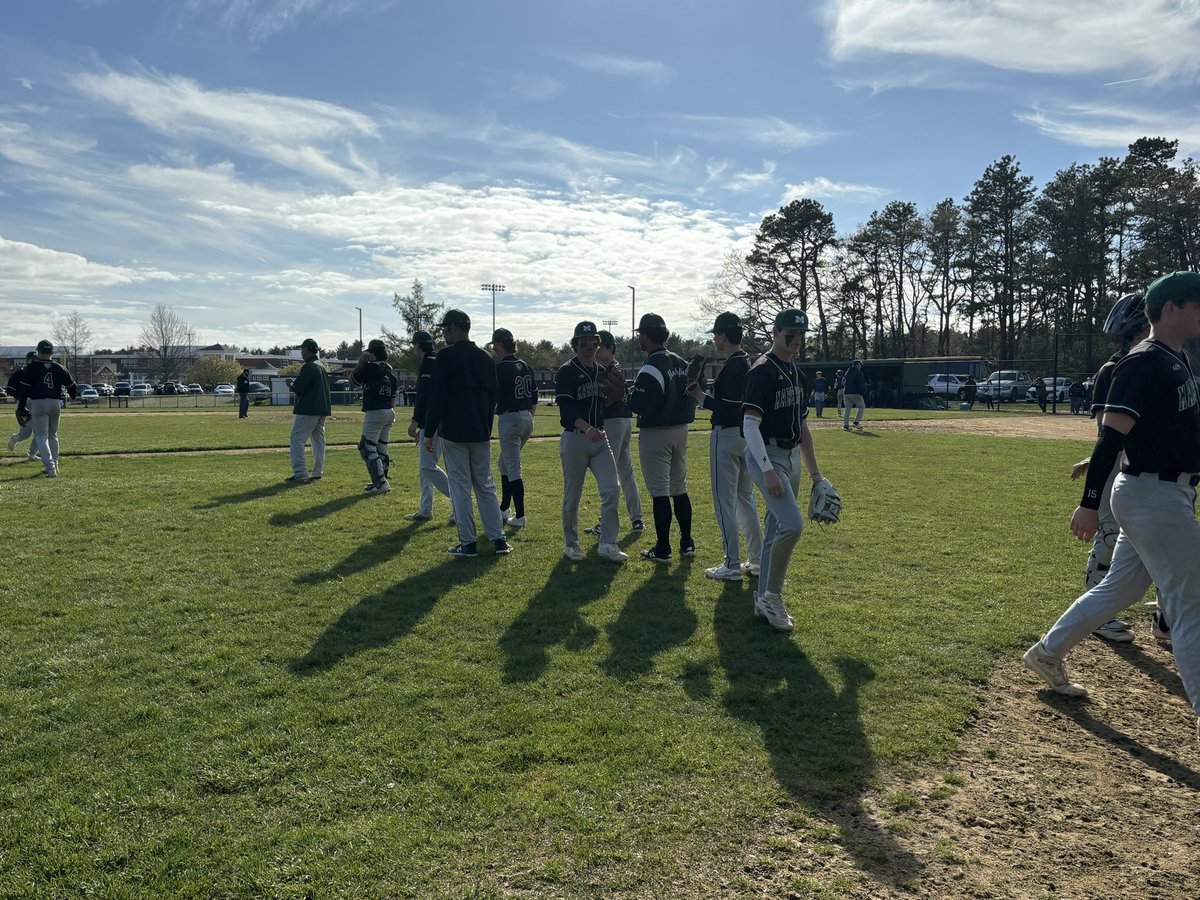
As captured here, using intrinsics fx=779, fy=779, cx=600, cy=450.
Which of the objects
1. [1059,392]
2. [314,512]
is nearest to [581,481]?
[314,512]

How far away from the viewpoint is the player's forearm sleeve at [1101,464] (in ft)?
11.4

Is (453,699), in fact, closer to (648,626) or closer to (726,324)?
(648,626)

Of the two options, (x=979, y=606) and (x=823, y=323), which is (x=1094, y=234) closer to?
(x=823, y=323)

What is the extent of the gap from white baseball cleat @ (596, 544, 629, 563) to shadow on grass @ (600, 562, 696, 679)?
529 mm

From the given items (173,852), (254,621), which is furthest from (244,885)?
(254,621)

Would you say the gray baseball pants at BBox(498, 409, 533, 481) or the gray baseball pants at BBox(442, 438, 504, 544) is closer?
the gray baseball pants at BBox(442, 438, 504, 544)

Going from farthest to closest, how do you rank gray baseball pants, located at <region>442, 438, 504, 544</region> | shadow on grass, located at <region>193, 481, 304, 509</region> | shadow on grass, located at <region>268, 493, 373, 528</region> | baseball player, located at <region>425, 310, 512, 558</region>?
shadow on grass, located at <region>193, 481, 304, 509</region> < shadow on grass, located at <region>268, 493, 373, 528</region> < gray baseball pants, located at <region>442, 438, 504, 544</region> < baseball player, located at <region>425, 310, 512, 558</region>

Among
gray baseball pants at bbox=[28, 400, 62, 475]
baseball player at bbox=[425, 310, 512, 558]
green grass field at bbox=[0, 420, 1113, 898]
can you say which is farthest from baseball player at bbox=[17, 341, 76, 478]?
baseball player at bbox=[425, 310, 512, 558]

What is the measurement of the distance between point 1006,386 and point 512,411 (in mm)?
38703

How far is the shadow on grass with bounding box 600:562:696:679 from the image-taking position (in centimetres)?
456

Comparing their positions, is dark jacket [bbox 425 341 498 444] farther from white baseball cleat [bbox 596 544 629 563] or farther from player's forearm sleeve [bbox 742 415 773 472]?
player's forearm sleeve [bbox 742 415 773 472]

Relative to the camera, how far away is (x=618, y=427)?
7.65 m

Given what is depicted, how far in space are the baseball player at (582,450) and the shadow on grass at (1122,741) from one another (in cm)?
364

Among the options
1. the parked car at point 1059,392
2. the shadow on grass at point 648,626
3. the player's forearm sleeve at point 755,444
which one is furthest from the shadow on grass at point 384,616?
the parked car at point 1059,392
